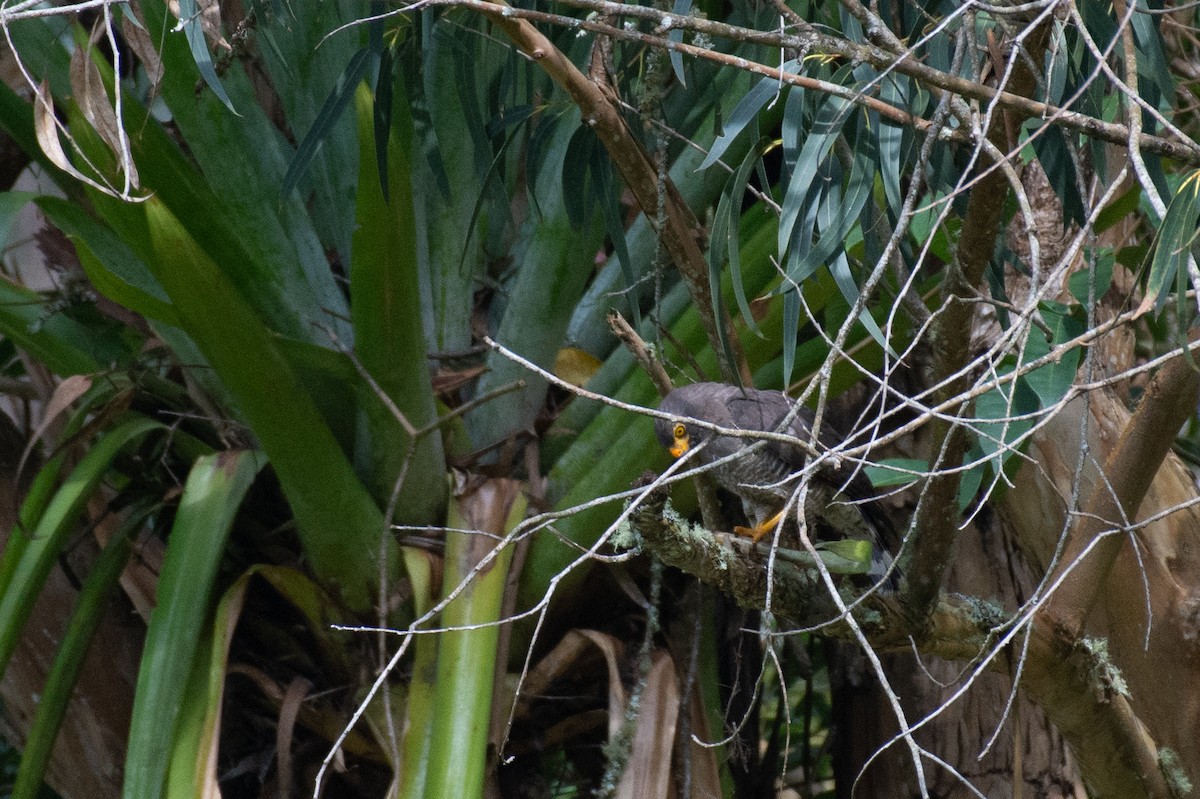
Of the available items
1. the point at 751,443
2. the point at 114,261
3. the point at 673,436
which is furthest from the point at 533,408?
the point at 114,261

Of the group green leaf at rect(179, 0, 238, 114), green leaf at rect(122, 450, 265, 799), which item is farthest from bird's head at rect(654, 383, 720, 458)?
green leaf at rect(179, 0, 238, 114)

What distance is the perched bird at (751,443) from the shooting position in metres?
1.95

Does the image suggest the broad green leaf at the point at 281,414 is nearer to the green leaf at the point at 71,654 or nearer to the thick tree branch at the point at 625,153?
the green leaf at the point at 71,654

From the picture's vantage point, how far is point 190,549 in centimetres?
193

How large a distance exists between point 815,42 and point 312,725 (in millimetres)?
1572

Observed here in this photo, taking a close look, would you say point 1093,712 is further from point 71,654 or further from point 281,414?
point 71,654

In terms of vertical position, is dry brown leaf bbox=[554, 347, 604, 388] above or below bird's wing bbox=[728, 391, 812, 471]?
above

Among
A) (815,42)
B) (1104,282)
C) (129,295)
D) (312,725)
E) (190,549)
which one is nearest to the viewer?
(815,42)

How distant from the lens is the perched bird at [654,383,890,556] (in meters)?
1.95

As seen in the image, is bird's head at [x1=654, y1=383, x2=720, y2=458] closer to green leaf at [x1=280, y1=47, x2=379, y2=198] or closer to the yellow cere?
the yellow cere

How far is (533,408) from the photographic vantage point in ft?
7.36

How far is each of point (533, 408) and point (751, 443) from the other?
0.53 meters

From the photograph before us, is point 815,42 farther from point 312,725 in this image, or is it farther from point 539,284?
point 312,725

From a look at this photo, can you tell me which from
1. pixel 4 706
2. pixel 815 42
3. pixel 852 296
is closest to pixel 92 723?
pixel 4 706
